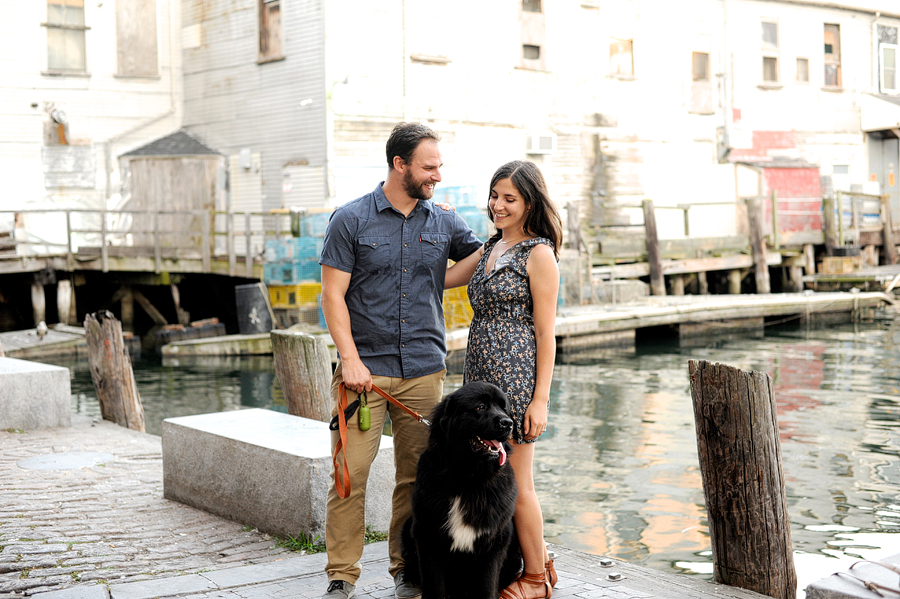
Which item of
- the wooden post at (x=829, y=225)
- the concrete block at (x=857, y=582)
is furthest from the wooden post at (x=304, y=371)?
the wooden post at (x=829, y=225)

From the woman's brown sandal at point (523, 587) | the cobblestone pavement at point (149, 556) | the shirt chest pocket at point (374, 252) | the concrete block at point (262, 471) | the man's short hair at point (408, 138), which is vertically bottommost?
the cobblestone pavement at point (149, 556)

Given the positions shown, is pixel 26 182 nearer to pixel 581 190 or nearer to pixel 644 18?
pixel 581 190

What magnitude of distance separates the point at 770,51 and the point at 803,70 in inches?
64.2

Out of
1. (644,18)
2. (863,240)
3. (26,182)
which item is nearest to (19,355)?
(26,182)

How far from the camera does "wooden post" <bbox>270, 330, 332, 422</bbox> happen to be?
7.13 metres

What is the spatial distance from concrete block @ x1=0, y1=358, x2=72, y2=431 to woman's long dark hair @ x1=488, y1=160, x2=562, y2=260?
628 cm

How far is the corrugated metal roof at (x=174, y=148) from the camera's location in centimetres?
2381

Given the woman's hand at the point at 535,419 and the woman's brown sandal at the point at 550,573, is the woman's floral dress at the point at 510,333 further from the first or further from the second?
the woman's brown sandal at the point at 550,573

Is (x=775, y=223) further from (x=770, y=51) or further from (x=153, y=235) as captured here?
(x=153, y=235)

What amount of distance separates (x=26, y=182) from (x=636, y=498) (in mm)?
19398

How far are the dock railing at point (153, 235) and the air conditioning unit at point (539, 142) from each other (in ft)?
21.6

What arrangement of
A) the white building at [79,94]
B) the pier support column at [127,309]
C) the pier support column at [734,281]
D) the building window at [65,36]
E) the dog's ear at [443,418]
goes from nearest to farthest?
1. the dog's ear at [443,418]
2. the pier support column at [127,309]
3. the white building at [79,94]
4. the building window at [65,36]
5. the pier support column at [734,281]

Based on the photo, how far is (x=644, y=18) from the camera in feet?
91.3

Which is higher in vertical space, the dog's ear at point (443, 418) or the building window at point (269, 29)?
the building window at point (269, 29)
